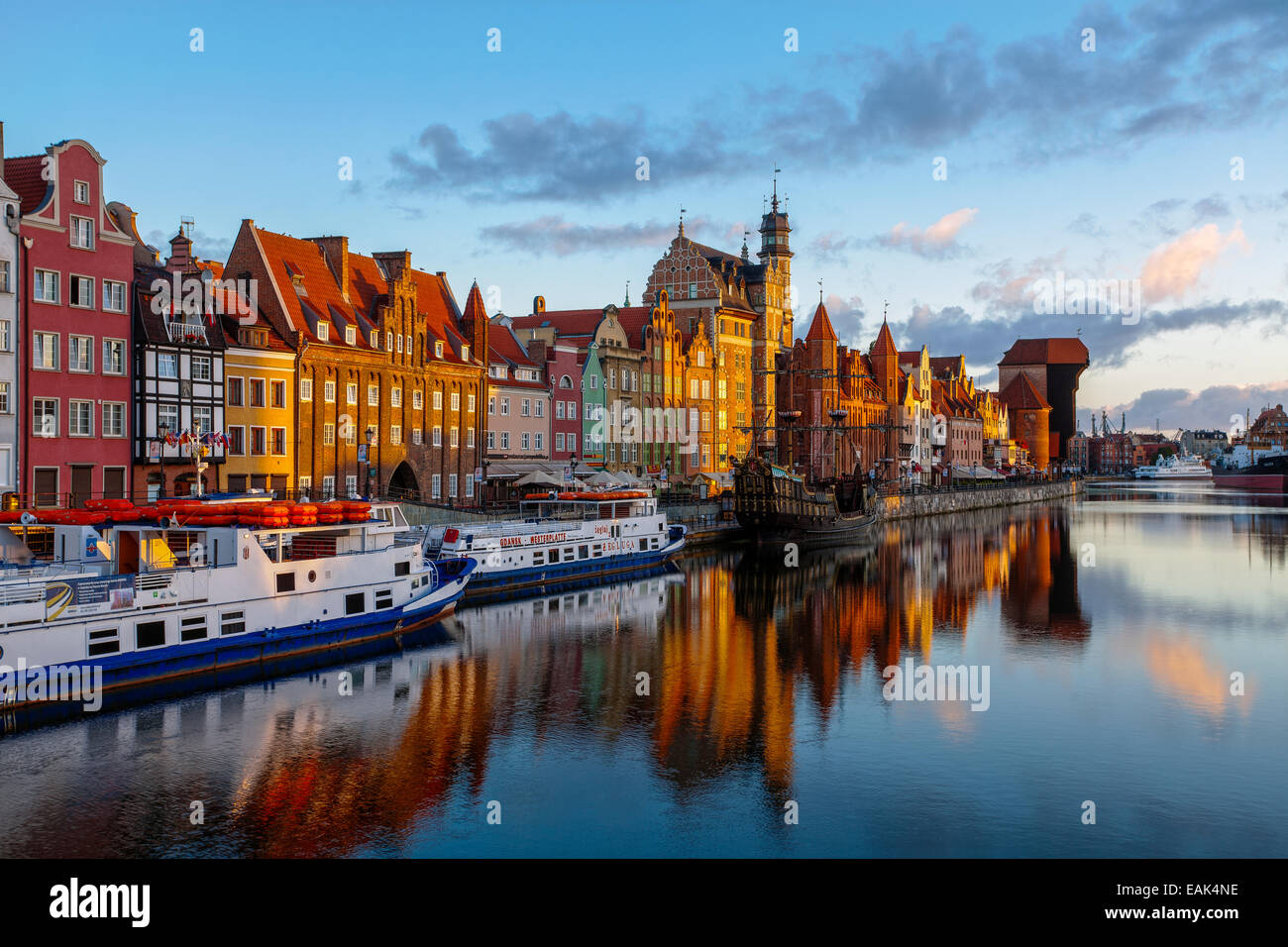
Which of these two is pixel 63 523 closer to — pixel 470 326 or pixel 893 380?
pixel 470 326

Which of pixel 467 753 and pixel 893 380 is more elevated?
pixel 893 380

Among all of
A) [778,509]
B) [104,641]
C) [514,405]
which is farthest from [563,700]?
[514,405]

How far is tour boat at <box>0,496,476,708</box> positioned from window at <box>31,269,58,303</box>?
46.1ft

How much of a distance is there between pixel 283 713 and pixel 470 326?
50.6 meters

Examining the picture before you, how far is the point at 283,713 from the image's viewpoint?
30.9 metres

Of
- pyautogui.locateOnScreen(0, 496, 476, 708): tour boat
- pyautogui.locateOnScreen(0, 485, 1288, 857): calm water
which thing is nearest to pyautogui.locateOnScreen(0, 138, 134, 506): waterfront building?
pyautogui.locateOnScreen(0, 496, 476, 708): tour boat

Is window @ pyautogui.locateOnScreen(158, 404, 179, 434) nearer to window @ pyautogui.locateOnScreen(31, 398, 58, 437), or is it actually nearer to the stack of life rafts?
window @ pyautogui.locateOnScreen(31, 398, 58, 437)

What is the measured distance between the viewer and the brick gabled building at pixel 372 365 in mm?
63125

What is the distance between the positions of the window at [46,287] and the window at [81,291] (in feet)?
2.05

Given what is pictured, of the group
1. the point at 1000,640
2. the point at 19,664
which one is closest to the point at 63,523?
the point at 19,664

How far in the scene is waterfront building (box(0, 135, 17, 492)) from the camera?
1898 inches

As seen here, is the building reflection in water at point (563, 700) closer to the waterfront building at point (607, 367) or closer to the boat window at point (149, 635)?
the boat window at point (149, 635)

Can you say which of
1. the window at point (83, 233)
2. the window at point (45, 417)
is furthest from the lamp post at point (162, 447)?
the window at point (83, 233)
